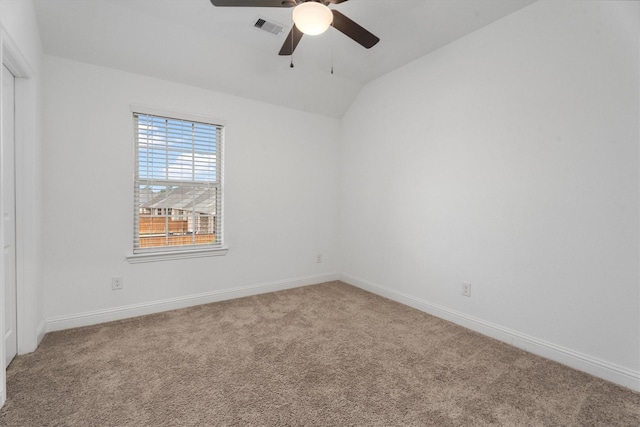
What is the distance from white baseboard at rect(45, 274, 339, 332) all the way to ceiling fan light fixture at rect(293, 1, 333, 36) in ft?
9.43

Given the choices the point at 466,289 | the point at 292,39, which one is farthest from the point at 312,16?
the point at 466,289

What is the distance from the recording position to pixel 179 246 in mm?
3316

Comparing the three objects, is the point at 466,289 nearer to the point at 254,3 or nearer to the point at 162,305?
the point at 254,3

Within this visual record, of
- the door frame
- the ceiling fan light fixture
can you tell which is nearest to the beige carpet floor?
the door frame

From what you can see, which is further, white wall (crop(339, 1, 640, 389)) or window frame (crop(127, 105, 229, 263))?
window frame (crop(127, 105, 229, 263))

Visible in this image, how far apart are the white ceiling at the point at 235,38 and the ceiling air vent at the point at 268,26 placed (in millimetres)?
54

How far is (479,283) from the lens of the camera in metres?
2.78

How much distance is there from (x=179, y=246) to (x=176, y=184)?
2.23ft

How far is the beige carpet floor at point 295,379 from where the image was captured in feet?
5.42

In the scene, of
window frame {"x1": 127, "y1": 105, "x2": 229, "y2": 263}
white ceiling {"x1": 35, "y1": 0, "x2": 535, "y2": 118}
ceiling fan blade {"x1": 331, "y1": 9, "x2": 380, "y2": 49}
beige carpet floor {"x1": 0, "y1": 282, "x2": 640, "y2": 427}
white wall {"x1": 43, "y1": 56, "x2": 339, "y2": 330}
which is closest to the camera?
beige carpet floor {"x1": 0, "y1": 282, "x2": 640, "y2": 427}

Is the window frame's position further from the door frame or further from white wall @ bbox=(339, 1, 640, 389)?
white wall @ bbox=(339, 1, 640, 389)

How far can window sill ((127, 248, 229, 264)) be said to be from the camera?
9.90ft

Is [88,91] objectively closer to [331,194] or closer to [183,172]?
→ [183,172]

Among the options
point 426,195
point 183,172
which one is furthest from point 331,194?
point 183,172
